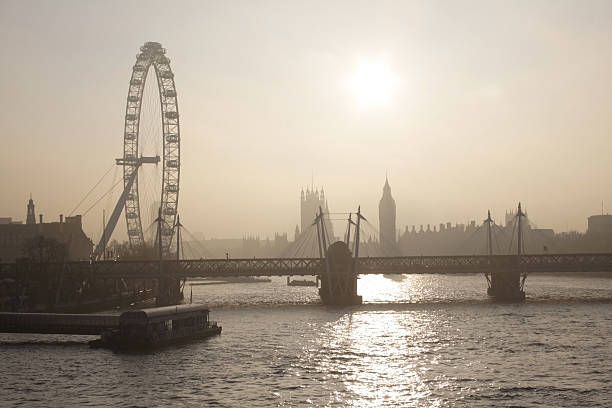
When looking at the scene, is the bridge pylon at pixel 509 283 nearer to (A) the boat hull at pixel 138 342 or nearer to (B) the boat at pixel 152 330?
(B) the boat at pixel 152 330

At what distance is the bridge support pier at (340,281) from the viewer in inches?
4636

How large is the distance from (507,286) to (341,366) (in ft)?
246

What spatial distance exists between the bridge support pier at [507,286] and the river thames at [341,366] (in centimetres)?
3158

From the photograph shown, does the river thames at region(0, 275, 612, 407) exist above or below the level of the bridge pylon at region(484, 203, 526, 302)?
below

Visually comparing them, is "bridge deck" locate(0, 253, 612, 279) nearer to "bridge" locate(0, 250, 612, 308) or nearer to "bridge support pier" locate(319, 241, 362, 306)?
"bridge" locate(0, 250, 612, 308)

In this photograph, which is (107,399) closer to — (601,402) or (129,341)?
(129,341)

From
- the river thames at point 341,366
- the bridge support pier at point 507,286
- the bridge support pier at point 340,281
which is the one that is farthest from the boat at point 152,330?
the bridge support pier at point 507,286

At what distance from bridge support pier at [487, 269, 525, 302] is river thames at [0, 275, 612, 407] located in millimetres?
31583

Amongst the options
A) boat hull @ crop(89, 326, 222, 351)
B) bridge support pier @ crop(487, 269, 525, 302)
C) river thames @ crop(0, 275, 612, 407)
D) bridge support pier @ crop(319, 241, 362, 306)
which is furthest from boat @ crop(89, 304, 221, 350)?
bridge support pier @ crop(487, 269, 525, 302)

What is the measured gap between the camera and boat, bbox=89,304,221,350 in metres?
67.4

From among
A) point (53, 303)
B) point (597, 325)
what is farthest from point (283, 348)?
point (53, 303)

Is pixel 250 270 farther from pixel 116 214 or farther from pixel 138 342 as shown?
pixel 138 342

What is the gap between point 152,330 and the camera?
68875 millimetres

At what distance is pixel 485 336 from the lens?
72.1 meters
